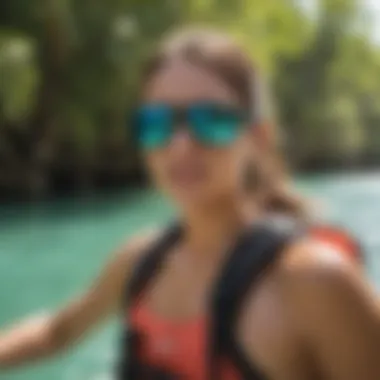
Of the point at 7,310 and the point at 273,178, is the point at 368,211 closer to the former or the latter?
the point at 7,310

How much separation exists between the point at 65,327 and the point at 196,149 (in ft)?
0.94

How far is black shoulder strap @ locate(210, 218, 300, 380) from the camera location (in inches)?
43.9

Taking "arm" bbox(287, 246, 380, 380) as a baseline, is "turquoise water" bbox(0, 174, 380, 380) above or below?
below

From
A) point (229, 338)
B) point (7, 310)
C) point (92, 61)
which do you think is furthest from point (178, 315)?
point (92, 61)

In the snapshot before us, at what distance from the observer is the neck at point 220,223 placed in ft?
3.90

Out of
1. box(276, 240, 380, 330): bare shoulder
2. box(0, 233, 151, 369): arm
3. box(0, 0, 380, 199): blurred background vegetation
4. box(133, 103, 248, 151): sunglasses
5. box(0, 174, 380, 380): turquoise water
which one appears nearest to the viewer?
box(276, 240, 380, 330): bare shoulder

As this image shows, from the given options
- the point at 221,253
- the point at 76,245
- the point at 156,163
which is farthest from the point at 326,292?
the point at 76,245

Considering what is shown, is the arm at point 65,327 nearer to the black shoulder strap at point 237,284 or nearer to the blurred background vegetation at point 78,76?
the black shoulder strap at point 237,284

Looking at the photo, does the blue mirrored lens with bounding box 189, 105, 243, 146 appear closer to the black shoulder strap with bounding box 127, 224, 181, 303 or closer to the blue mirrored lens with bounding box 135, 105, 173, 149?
the blue mirrored lens with bounding box 135, 105, 173, 149

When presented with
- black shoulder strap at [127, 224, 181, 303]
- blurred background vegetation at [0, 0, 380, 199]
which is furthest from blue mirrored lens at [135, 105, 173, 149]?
blurred background vegetation at [0, 0, 380, 199]

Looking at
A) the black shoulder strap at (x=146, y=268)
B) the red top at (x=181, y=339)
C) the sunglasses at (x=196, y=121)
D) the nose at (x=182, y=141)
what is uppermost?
the sunglasses at (x=196, y=121)

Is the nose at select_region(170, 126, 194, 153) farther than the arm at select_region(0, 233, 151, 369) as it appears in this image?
No

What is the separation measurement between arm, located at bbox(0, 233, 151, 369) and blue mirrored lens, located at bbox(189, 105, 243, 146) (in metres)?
0.21

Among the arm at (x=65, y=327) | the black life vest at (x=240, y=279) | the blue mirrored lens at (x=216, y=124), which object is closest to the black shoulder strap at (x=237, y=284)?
the black life vest at (x=240, y=279)
